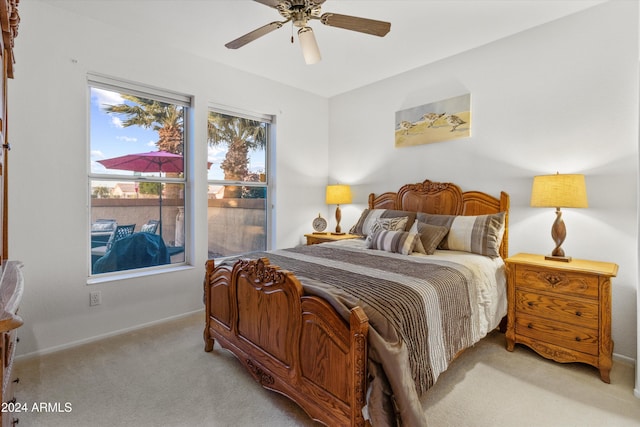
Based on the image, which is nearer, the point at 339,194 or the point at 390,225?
the point at 390,225

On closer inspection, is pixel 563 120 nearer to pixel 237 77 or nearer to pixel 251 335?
pixel 251 335

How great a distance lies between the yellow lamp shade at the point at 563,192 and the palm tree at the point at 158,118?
3449mm

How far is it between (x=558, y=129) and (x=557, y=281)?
4.34 ft

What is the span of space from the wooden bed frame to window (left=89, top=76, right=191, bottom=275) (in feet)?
3.74

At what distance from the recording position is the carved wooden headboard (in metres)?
3.03

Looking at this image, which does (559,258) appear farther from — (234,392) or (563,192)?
(234,392)

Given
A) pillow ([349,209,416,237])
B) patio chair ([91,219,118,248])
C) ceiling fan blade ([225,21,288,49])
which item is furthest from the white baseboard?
ceiling fan blade ([225,21,288,49])

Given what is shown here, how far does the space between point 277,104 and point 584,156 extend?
129 inches

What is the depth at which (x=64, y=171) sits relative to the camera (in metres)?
2.60

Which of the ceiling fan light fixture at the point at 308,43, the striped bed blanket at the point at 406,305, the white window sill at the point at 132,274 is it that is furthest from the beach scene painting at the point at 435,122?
the white window sill at the point at 132,274

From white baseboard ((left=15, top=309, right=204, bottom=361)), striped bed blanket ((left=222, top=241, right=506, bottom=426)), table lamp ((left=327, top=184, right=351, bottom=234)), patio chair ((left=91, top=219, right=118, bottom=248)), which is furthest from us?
table lamp ((left=327, top=184, right=351, bottom=234))

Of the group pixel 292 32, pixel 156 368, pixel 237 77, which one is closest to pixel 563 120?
pixel 292 32

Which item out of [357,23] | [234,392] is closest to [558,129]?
[357,23]

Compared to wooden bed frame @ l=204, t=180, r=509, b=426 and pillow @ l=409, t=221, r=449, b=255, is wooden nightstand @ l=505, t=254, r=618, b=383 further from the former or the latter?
wooden bed frame @ l=204, t=180, r=509, b=426
